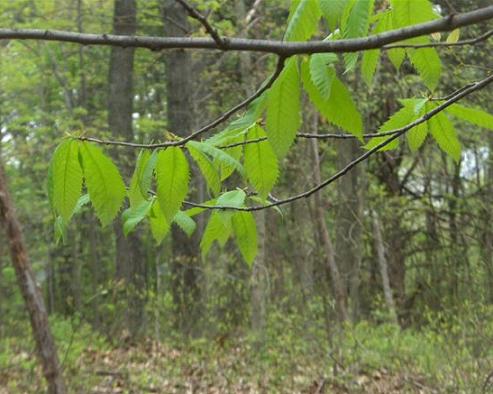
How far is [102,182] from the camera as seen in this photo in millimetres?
1268

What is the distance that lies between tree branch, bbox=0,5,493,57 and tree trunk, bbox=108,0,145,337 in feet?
33.6

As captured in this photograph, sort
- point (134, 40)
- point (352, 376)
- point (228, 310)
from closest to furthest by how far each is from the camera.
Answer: point (134, 40)
point (352, 376)
point (228, 310)

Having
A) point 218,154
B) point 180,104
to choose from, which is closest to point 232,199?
point 218,154

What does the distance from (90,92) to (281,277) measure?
8.73 metres

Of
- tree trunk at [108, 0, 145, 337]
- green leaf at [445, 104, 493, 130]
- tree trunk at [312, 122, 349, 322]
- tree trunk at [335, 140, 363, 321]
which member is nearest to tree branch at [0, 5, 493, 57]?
green leaf at [445, 104, 493, 130]

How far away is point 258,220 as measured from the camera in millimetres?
10203

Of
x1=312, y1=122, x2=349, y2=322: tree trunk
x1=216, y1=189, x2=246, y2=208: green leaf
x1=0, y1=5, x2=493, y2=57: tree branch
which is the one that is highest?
x1=0, y1=5, x2=493, y2=57: tree branch

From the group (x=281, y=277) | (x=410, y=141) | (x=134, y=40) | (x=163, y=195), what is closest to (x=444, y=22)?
(x=134, y=40)

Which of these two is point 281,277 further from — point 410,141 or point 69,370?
point 410,141

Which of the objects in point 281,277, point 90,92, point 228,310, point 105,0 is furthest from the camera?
point 90,92

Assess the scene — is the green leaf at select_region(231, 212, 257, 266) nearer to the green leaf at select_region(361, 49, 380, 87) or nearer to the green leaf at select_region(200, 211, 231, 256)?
the green leaf at select_region(200, 211, 231, 256)

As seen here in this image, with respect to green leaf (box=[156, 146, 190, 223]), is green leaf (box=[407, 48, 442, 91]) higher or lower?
higher

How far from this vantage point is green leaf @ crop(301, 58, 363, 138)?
1.19m

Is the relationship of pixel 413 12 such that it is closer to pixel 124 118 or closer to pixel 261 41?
pixel 261 41
